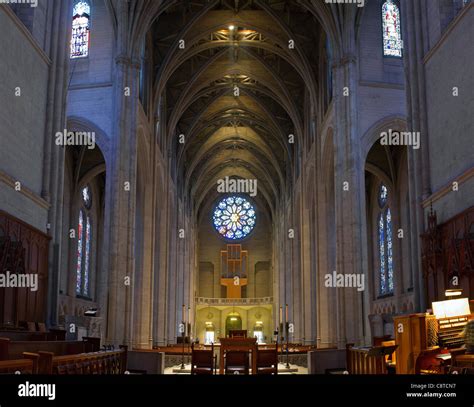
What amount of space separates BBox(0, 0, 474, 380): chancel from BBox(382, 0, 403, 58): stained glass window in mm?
71

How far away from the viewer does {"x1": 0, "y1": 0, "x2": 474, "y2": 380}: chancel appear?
13156 mm

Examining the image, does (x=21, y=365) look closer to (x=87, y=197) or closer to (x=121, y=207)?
(x=121, y=207)

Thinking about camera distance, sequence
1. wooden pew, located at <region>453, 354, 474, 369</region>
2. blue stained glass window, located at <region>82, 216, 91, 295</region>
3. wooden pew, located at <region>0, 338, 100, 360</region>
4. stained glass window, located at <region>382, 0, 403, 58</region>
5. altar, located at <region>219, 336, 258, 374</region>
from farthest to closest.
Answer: blue stained glass window, located at <region>82, 216, 91, 295</region> → stained glass window, located at <region>382, 0, 403, 58</region> → altar, located at <region>219, 336, 258, 374</region> → wooden pew, located at <region>453, 354, 474, 369</region> → wooden pew, located at <region>0, 338, 100, 360</region>

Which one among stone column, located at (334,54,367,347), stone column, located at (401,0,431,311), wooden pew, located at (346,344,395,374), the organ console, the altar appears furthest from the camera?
stone column, located at (334,54,367,347)

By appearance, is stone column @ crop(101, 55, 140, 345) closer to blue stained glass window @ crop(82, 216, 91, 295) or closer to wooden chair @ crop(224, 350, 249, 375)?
wooden chair @ crop(224, 350, 249, 375)

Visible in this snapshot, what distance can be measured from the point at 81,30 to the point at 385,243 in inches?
678

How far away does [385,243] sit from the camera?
103 ft

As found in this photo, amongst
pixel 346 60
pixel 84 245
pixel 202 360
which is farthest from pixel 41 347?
pixel 84 245

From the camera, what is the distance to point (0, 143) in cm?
1322

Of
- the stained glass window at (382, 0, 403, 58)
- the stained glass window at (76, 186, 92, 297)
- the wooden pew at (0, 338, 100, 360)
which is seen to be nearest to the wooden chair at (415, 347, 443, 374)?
the wooden pew at (0, 338, 100, 360)

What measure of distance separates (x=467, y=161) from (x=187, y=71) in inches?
882

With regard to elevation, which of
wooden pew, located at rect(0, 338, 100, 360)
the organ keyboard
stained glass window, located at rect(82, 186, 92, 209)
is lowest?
wooden pew, located at rect(0, 338, 100, 360)

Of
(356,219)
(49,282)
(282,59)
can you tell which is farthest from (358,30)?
(49,282)

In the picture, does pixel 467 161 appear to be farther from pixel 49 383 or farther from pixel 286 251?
pixel 286 251
